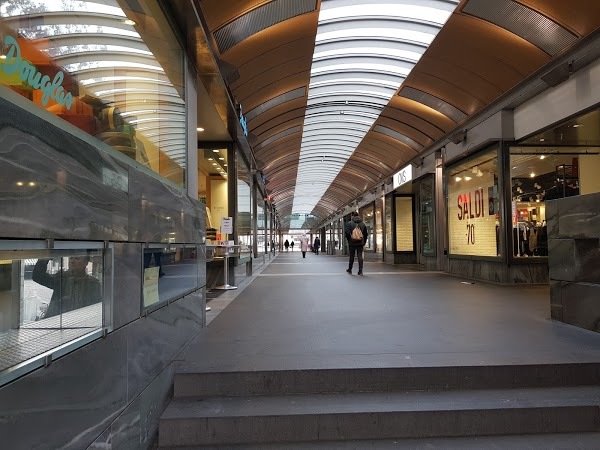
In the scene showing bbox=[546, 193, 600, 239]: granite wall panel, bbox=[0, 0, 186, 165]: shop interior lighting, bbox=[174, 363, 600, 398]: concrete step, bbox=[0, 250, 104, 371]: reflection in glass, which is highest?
bbox=[0, 0, 186, 165]: shop interior lighting

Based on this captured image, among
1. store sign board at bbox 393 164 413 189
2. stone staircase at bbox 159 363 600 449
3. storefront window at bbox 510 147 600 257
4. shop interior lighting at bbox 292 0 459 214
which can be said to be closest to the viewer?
stone staircase at bbox 159 363 600 449

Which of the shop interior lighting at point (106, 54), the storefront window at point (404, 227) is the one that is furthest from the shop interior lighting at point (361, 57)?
the shop interior lighting at point (106, 54)

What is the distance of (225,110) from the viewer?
705 centimetres

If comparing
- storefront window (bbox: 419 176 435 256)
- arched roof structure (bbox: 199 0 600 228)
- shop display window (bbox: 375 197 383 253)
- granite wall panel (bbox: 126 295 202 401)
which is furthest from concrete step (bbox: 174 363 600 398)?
shop display window (bbox: 375 197 383 253)

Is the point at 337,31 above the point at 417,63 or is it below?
above

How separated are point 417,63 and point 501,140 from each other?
2.64 m

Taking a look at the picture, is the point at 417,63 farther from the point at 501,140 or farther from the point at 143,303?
the point at 143,303

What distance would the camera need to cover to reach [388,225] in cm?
1855

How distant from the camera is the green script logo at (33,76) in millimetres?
Result: 1646

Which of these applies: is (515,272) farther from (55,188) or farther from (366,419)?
(55,188)

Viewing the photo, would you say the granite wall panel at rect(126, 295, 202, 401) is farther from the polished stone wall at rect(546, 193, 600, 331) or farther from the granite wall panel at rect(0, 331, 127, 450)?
the polished stone wall at rect(546, 193, 600, 331)

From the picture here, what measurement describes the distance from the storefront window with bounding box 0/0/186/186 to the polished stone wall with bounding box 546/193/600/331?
426cm

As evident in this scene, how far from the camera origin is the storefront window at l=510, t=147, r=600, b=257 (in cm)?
905

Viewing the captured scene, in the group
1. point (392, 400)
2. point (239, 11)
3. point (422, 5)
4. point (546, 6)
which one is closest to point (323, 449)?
point (392, 400)
